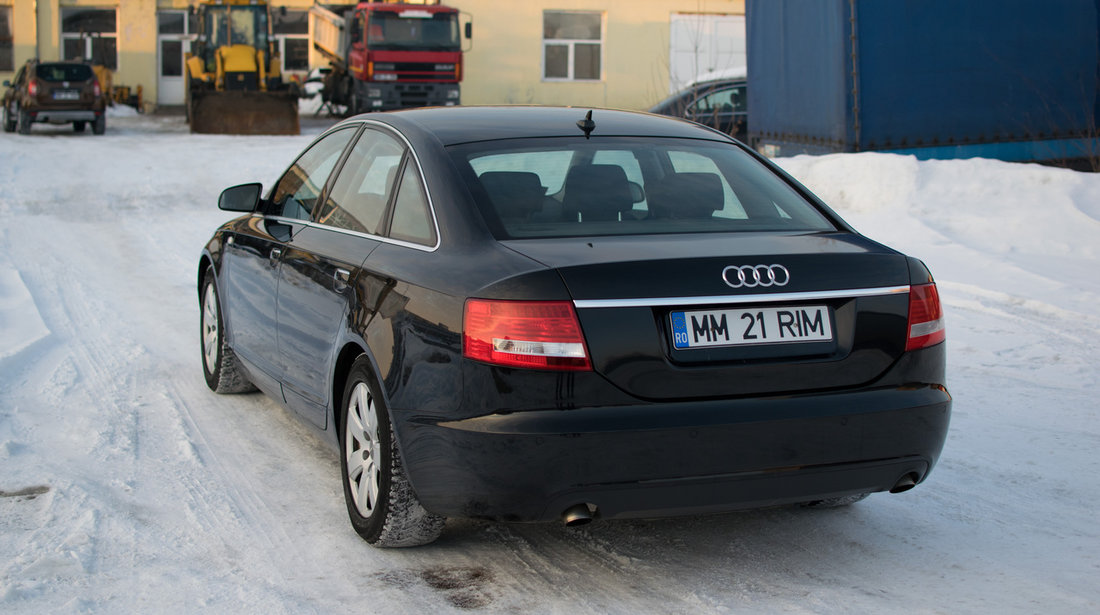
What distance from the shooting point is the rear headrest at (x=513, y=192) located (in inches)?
157

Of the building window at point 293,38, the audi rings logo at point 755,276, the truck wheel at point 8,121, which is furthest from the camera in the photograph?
the building window at point 293,38

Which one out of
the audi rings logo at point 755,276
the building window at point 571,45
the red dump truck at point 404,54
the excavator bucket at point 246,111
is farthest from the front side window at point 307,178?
the building window at point 571,45

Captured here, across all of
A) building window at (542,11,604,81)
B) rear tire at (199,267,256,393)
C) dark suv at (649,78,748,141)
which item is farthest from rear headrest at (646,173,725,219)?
building window at (542,11,604,81)

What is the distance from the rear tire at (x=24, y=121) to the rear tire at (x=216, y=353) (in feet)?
73.4

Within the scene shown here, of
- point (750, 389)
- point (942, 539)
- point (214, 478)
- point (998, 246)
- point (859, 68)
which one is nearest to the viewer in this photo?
point (750, 389)

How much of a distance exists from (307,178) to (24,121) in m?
23.9

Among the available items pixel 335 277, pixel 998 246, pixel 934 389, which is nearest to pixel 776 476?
pixel 934 389

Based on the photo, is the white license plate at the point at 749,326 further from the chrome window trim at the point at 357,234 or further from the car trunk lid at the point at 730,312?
the chrome window trim at the point at 357,234

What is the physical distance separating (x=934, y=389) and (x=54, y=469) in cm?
337

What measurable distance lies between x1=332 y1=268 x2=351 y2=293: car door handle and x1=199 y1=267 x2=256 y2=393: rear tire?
1.68m

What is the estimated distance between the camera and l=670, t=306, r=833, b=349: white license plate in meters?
3.50

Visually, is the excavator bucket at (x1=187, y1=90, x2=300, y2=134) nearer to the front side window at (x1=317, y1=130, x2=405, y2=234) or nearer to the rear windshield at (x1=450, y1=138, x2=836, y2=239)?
the front side window at (x1=317, y1=130, x2=405, y2=234)

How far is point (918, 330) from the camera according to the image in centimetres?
379

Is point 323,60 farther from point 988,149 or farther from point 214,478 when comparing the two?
point 214,478
